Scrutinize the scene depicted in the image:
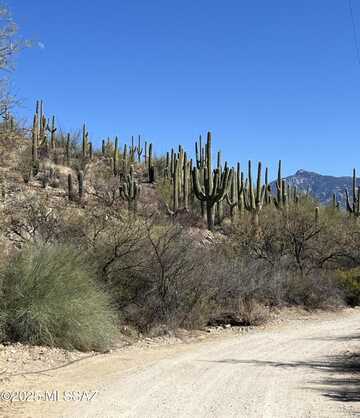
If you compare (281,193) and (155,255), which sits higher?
(281,193)

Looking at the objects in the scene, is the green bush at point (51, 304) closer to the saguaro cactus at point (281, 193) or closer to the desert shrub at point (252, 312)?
the desert shrub at point (252, 312)

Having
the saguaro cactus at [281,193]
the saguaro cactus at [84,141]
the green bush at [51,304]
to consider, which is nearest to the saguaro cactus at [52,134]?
the saguaro cactus at [84,141]

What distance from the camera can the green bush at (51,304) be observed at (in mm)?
12219

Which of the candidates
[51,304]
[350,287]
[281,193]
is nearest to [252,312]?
[350,287]

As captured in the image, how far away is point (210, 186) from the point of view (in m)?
33.4

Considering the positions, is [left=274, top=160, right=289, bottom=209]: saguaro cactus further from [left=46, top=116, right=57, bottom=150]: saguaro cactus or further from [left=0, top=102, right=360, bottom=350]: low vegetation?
[left=46, top=116, right=57, bottom=150]: saguaro cactus

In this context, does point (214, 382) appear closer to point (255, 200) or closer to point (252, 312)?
point (252, 312)

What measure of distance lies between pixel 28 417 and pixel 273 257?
22055 millimetres

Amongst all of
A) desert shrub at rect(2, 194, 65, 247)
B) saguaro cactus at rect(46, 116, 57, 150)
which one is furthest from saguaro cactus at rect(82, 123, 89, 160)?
desert shrub at rect(2, 194, 65, 247)

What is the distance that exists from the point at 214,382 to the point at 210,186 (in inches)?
953

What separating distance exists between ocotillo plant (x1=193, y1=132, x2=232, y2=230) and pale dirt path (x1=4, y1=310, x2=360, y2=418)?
18783 millimetres

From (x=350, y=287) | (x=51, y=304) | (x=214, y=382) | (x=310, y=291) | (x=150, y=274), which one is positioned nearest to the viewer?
(x=214, y=382)

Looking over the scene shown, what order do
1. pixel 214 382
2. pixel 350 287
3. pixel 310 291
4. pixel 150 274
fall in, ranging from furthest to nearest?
pixel 350 287 < pixel 310 291 < pixel 150 274 < pixel 214 382

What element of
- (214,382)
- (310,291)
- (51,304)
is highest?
(51,304)
